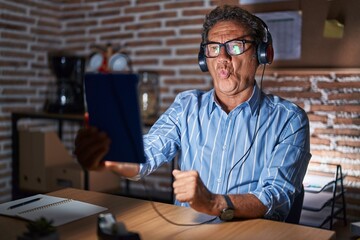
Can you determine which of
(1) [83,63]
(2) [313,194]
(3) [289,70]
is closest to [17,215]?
(2) [313,194]

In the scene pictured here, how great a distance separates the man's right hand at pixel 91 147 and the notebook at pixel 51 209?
0.67 ft

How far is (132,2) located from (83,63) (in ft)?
1.89

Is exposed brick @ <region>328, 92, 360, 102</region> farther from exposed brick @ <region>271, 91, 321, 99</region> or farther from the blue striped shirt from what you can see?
the blue striped shirt

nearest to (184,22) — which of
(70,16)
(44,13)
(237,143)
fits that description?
(70,16)

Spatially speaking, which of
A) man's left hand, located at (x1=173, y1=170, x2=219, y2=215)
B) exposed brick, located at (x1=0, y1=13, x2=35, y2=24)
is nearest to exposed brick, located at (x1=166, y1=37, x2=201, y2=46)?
exposed brick, located at (x1=0, y1=13, x2=35, y2=24)

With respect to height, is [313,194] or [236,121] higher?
[236,121]

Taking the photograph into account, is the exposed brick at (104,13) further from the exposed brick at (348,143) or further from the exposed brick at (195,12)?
the exposed brick at (348,143)

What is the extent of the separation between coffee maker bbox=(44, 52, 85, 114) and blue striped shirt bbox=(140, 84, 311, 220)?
64.4 inches

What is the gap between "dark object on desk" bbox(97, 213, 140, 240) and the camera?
90 centimetres

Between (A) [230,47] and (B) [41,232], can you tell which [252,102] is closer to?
(A) [230,47]

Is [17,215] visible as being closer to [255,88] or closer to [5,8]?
[255,88]

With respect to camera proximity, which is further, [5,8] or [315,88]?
[5,8]

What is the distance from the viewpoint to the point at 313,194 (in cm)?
213

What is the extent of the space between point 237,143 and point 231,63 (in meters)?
0.29
